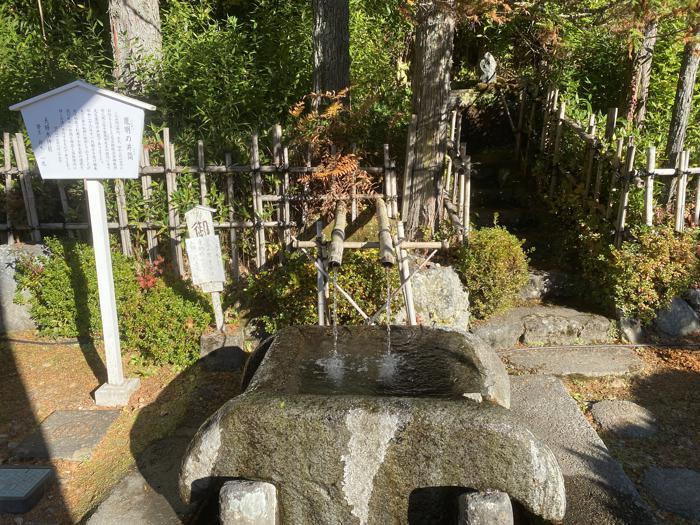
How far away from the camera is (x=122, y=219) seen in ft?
20.1

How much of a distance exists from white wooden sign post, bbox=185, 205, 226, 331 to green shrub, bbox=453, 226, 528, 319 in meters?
2.55

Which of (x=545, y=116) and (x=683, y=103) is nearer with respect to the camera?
(x=683, y=103)

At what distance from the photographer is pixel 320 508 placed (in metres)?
2.84

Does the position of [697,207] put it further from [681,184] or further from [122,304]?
[122,304]

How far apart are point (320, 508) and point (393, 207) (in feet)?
13.3

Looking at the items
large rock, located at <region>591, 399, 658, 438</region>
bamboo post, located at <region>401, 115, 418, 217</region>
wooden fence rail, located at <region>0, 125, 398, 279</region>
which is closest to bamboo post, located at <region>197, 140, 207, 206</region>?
wooden fence rail, located at <region>0, 125, 398, 279</region>

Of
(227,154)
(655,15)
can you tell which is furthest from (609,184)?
(227,154)

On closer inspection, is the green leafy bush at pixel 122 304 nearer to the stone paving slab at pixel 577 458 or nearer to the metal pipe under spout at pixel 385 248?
the metal pipe under spout at pixel 385 248

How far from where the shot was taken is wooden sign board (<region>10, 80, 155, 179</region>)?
4234 millimetres

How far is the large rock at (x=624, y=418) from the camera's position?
14.1 feet

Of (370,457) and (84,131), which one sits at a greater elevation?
(84,131)

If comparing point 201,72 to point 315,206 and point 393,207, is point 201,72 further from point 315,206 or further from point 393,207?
point 393,207

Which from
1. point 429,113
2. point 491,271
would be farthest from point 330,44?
point 491,271

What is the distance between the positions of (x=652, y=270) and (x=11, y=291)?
6773mm
